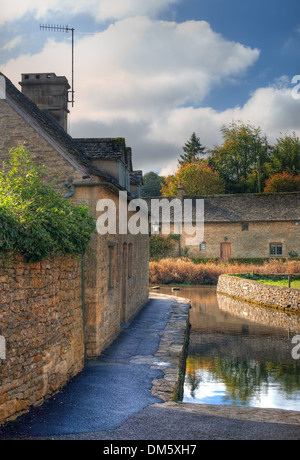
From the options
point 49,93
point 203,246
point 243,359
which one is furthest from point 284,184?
point 243,359

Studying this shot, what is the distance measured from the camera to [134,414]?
673 centimetres

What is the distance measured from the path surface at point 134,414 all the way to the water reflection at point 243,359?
4.66 ft

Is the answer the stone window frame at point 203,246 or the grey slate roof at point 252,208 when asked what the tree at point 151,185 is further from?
the stone window frame at point 203,246

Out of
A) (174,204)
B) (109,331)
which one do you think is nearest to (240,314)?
(109,331)

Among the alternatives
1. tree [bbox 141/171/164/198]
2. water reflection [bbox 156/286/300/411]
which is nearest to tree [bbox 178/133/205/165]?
tree [bbox 141/171/164/198]

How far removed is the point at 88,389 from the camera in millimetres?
7957

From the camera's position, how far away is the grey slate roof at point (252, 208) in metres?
39.8

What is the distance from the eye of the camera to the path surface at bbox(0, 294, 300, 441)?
591 centimetres

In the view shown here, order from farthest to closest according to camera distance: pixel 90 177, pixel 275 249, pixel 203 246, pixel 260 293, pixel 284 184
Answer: pixel 284 184
pixel 203 246
pixel 275 249
pixel 260 293
pixel 90 177

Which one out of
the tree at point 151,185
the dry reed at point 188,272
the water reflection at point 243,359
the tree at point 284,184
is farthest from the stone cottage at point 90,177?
the tree at point 151,185

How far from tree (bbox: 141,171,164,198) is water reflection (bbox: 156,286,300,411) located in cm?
5909

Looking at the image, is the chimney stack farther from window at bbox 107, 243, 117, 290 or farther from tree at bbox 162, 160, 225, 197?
tree at bbox 162, 160, 225, 197

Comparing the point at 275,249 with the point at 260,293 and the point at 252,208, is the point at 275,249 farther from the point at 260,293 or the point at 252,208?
the point at 260,293

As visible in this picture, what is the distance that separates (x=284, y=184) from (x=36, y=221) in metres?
51.9
